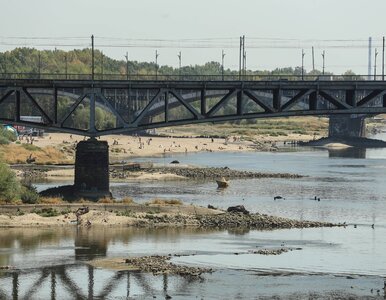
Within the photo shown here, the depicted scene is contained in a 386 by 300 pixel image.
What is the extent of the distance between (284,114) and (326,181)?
42075 millimetres

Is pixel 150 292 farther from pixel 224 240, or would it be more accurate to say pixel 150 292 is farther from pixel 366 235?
pixel 366 235

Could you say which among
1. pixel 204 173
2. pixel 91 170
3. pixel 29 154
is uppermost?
pixel 29 154

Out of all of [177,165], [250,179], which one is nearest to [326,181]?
[250,179]

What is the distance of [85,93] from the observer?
114m

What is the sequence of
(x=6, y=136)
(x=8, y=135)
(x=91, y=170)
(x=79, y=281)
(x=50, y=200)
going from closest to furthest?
(x=79, y=281) < (x=50, y=200) < (x=91, y=170) < (x=6, y=136) < (x=8, y=135)

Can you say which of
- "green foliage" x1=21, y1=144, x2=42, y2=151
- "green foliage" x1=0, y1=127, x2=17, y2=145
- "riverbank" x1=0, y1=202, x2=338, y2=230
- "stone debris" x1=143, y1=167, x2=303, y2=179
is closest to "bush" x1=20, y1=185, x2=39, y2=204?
"riverbank" x1=0, y1=202, x2=338, y2=230

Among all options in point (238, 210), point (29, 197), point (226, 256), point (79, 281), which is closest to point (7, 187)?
point (29, 197)

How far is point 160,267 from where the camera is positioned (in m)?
79.0

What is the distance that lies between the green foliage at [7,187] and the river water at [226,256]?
29.3 ft

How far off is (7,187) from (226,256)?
84.5 feet

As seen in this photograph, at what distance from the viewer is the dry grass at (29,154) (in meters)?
162

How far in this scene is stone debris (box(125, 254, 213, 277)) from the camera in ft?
254

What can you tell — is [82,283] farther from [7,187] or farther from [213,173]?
[213,173]

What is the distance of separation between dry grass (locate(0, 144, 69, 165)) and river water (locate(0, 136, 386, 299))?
38228 mm
